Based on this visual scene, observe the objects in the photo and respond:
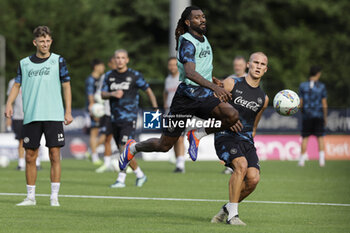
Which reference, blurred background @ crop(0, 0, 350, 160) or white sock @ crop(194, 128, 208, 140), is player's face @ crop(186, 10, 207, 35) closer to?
white sock @ crop(194, 128, 208, 140)

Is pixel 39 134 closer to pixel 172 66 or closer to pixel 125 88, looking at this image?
pixel 125 88

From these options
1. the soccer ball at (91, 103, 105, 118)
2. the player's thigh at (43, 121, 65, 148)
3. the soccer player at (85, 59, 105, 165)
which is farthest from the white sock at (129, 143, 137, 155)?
the soccer player at (85, 59, 105, 165)

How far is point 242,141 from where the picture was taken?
383 inches

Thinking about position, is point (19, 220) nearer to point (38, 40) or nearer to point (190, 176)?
point (38, 40)

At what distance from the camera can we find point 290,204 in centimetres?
1188

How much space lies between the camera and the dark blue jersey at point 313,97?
2125 cm

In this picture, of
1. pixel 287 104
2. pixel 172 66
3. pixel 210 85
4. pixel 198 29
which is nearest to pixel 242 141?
pixel 287 104

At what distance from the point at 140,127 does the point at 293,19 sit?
24187 mm

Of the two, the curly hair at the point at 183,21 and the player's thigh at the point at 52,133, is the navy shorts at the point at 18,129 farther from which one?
the curly hair at the point at 183,21

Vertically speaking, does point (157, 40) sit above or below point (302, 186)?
above

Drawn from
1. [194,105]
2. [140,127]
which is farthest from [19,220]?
[140,127]

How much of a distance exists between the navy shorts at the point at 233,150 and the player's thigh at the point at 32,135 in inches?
104

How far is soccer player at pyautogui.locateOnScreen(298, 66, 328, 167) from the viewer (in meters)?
21.2

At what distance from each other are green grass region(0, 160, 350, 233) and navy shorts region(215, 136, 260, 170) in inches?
30.1
